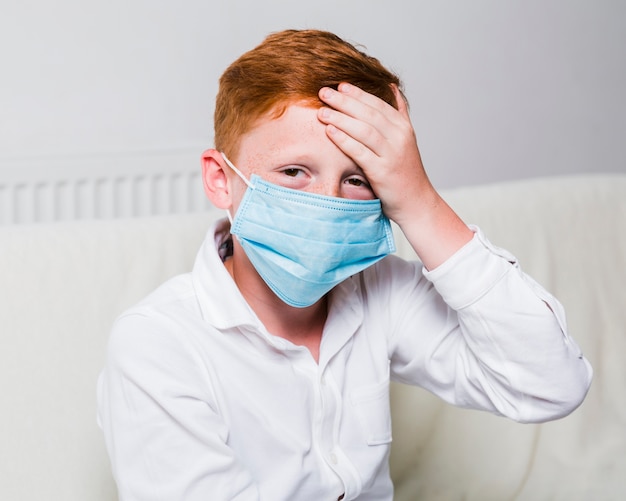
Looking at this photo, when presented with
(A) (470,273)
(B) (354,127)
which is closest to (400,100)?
(B) (354,127)

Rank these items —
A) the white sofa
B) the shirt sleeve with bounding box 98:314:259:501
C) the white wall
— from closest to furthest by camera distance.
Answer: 1. the shirt sleeve with bounding box 98:314:259:501
2. the white sofa
3. the white wall

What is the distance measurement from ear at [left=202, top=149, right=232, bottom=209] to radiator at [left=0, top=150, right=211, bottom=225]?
121 cm

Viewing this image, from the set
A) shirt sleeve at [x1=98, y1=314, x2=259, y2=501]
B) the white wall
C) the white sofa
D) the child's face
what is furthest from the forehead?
the white wall

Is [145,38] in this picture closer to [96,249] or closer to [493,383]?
[96,249]

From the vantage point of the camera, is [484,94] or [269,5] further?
[484,94]

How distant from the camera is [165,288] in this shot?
132cm

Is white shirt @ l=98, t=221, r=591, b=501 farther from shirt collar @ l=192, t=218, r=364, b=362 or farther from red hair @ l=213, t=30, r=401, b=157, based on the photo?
red hair @ l=213, t=30, r=401, b=157

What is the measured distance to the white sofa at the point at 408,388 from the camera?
60.1 inches

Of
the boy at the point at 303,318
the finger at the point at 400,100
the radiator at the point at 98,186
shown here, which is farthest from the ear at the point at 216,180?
the radiator at the point at 98,186

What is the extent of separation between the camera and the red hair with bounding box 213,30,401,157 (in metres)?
1.20

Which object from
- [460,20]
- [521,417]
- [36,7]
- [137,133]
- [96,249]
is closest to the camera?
[521,417]

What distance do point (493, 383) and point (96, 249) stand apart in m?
0.72

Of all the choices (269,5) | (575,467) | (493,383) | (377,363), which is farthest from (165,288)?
(269,5)

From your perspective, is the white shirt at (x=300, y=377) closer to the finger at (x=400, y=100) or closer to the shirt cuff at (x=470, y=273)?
the shirt cuff at (x=470, y=273)
